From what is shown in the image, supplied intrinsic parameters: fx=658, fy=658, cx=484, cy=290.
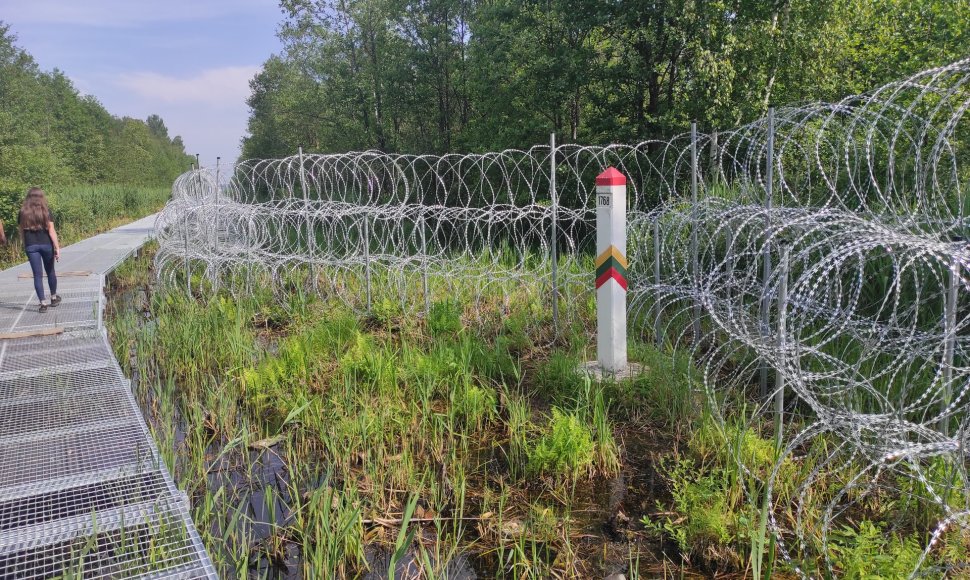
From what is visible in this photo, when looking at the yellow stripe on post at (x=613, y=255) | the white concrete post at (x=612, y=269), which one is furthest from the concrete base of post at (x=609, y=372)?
the yellow stripe on post at (x=613, y=255)

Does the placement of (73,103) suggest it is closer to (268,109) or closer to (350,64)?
(268,109)

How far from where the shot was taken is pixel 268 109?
3947cm

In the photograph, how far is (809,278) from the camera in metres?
2.96

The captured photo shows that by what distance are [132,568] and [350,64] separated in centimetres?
Answer: 1874

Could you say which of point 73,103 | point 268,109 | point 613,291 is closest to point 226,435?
point 613,291

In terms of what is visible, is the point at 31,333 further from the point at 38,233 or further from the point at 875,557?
the point at 875,557

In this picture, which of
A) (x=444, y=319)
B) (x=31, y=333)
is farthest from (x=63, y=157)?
(x=444, y=319)

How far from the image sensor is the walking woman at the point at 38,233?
22.3ft

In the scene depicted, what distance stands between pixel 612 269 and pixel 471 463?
170cm

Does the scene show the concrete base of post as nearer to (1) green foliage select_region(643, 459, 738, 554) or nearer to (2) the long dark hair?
(1) green foliage select_region(643, 459, 738, 554)

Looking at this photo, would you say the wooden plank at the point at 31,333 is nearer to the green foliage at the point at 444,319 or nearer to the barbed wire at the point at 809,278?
the barbed wire at the point at 809,278

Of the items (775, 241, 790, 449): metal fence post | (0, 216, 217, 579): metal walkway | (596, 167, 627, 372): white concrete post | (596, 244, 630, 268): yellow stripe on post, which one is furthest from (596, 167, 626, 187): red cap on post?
(0, 216, 217, 579): metal walkway

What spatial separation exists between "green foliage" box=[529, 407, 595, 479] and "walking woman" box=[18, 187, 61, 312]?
5820 millimetres

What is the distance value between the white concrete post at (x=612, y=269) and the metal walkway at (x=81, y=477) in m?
2.85
